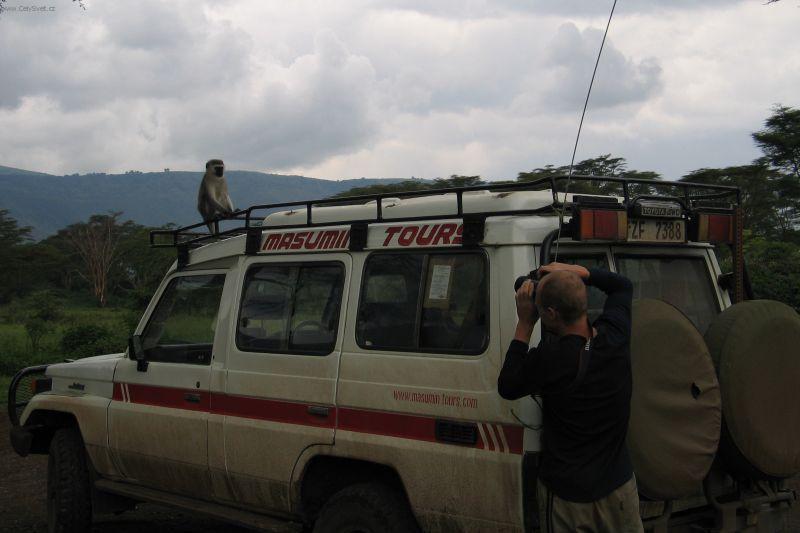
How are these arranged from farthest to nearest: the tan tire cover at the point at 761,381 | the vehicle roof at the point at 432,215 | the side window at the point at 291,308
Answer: the side window at the point at 291,308
the vehicle roof at the point at 432,215
the tan tire cover at the point at 761,381

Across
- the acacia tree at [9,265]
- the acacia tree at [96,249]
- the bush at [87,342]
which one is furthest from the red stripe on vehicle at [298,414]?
the acacia tree at [96,249]

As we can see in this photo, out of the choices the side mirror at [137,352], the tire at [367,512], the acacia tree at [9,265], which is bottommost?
the tire at [367,512]

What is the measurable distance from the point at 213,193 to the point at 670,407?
538cm

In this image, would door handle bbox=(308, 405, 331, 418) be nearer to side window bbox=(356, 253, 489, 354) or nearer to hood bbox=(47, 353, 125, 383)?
side window bbox=(356, 253, 489, 354)

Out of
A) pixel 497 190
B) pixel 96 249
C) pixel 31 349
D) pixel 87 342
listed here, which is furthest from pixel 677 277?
pixel 96 249

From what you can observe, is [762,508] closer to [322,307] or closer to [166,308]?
[322,307]

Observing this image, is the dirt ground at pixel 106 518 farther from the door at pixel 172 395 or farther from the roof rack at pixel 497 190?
the roof rack at pixel 497 190

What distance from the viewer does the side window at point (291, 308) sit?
445cm

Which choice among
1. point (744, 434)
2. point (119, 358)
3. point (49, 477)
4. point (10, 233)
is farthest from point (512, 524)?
point (10, 233)

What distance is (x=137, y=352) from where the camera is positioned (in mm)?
5410

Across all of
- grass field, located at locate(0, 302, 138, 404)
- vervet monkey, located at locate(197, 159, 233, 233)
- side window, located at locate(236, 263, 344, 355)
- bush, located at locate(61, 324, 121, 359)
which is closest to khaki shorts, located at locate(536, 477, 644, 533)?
side window, located at locate(236, 263, 344, 355)

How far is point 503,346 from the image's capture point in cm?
364

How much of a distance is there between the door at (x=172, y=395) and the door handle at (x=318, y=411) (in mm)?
815

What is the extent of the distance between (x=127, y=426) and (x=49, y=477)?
1040 mm
